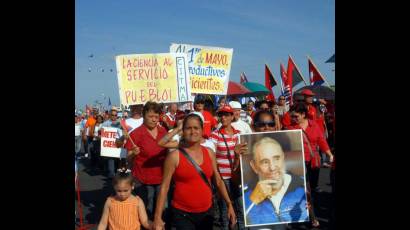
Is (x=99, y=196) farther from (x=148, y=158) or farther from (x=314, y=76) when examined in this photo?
(x=314, y=76)

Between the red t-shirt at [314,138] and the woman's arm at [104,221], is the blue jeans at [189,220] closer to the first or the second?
the woman's arm at [104,221]

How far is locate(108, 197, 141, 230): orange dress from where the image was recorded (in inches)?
181

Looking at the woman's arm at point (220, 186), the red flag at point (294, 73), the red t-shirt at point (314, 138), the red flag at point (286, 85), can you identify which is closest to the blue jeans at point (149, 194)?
the woman's arm at point (220, 186)

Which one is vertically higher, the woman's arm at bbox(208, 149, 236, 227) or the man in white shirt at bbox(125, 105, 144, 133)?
the man in white shirt at bbox(125, 105, 144, 133)

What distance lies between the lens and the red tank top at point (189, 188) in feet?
14.3

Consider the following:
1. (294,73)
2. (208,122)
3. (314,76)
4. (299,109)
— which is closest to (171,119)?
(208,122)

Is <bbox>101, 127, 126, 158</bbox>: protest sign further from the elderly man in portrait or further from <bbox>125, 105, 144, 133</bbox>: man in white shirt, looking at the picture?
the elderly man in portrait

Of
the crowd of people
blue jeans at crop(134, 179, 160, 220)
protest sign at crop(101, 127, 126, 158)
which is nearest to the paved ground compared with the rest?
the crowd of people

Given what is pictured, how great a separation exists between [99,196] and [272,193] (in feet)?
18.8

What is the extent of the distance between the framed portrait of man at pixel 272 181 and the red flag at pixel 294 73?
41.6 feet

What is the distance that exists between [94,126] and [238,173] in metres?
10.5

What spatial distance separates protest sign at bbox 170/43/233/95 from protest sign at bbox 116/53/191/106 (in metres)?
2.33
